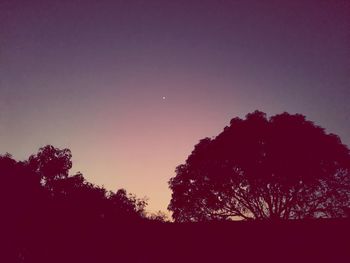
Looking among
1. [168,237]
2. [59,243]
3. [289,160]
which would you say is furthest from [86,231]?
[289,160]

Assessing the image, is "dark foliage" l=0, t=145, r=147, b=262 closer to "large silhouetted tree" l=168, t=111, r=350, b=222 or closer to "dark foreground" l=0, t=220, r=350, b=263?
"dark foreground" l=0, t=220, r=350, b=263

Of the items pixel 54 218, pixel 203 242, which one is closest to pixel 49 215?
pixel 54 218

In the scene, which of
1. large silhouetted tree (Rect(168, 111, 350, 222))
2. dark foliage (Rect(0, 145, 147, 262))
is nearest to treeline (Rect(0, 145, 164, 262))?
dark foliage (Rect(0, 145, 147, 262))

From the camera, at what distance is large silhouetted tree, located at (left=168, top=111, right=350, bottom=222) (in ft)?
101

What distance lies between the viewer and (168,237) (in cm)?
2145

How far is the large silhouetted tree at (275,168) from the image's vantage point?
30.9 metres

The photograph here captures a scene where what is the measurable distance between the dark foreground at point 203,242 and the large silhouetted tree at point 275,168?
12.0 meters

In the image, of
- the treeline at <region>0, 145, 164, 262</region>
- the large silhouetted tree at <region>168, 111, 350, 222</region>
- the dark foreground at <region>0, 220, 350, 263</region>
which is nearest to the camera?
the dark foreground at <region>0, 220, 350, 263</region>

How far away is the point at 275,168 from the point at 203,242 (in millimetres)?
12627

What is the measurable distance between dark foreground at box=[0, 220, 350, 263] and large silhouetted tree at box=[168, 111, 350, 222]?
39.3 feet

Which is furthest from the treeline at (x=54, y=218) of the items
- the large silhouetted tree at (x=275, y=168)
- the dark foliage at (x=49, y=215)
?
the large silhouetted tree at (x=275, y=168)

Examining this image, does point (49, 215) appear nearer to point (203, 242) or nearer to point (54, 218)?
point (54, 218)

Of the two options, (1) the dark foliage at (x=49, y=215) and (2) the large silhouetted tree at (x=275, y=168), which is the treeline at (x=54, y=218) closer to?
(1) the dark foliage at (x=49, y=215)

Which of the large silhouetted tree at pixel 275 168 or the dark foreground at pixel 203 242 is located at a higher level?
the large silhouetted tree at pixel 275 168
